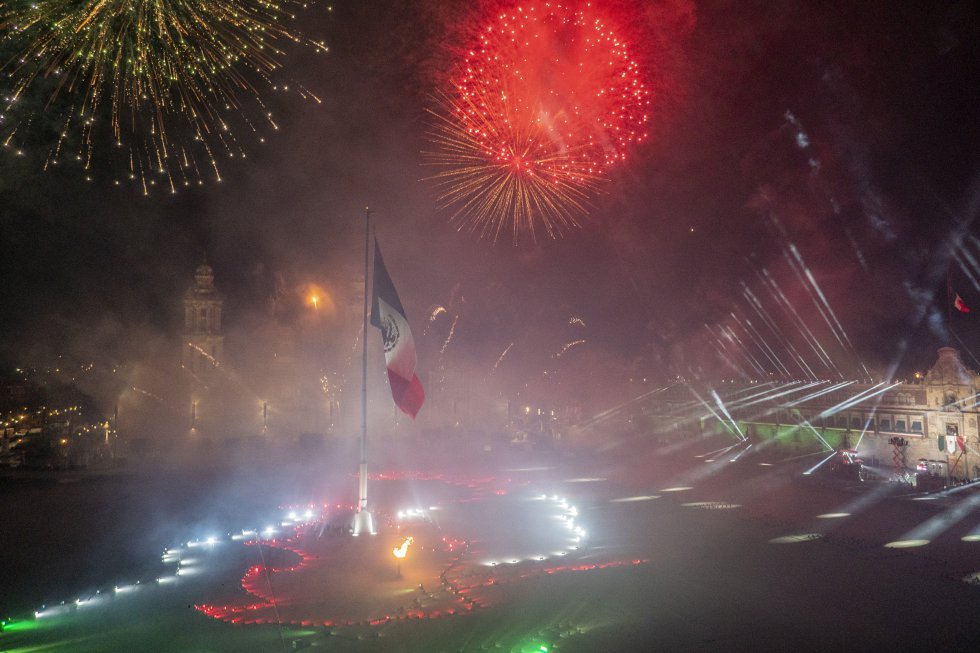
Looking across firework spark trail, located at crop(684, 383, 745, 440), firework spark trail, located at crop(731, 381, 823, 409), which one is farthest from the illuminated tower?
firework spark trail, located at crop(731, 381, 823, 409)

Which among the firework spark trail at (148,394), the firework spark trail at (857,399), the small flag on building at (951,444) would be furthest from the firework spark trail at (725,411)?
the firework spark trail at (148,394)

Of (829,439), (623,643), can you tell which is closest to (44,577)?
(623,643)

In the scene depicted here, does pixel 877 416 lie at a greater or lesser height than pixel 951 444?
greater

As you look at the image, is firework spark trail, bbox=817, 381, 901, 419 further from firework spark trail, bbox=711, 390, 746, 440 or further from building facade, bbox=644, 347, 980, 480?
firework spark trail, bbox=711, 390, 746, 440

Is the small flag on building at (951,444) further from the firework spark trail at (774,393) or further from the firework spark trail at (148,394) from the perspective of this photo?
the firework spark trail at (148,394)

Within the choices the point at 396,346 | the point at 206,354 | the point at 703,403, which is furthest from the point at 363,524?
the point at 206,354

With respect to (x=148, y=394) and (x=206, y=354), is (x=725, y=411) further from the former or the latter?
(x=148, y=394)
